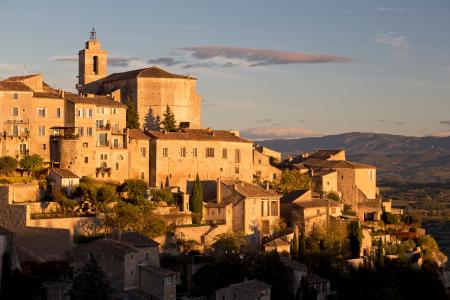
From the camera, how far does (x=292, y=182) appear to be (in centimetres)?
6266

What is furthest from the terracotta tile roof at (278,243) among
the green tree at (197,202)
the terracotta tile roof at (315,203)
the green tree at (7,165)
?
the green tree at (7,165)

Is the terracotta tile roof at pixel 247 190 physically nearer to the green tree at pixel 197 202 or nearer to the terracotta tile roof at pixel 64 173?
the green tree at pixel 197 202

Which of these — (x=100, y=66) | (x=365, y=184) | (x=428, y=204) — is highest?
(x=100, y=66)

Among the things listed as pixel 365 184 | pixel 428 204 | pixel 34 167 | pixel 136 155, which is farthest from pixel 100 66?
pixel 428 204

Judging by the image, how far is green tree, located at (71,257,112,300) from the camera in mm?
38031

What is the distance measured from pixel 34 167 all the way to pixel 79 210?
508 cm

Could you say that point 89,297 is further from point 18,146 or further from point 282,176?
point 282,176

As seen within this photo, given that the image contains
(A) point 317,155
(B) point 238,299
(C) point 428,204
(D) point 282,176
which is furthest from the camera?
(C) point 428,204

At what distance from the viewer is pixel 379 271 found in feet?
171

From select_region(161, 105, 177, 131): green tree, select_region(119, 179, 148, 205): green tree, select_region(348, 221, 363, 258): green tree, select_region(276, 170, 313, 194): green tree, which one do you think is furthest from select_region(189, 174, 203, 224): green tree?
select_region(276, 170, 313, 194): green tree

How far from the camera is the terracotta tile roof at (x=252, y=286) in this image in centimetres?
4184

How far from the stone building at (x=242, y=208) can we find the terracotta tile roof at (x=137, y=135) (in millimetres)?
5680

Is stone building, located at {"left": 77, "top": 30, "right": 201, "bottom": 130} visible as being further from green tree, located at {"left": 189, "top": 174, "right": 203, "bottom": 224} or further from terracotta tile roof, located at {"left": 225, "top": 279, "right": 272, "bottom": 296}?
terracotta tile roof, located at {"left": 225, "top": 279, "right": 272, "bottom": 296}

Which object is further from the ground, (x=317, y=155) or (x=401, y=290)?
(x=317, y=155)
